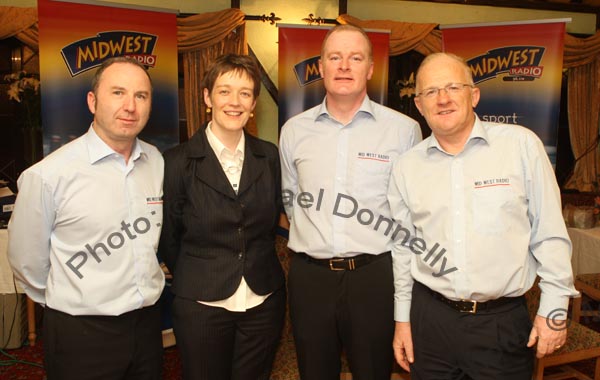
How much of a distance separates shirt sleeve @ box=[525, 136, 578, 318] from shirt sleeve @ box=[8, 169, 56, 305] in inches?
66.8

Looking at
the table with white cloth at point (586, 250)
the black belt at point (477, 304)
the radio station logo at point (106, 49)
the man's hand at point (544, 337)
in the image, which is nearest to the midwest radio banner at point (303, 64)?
the radio station logo at point (106, 49)

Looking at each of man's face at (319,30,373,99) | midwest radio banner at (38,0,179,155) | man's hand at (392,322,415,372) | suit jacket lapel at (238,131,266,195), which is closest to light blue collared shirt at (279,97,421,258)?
man's face at (319,30,373,99)

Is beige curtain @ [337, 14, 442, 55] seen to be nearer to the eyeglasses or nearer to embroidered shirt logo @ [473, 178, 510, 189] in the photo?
the eyeglasses

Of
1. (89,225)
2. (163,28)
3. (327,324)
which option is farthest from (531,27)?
(89,225)

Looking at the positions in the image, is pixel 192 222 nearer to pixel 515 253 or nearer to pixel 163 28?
pixel 515 253

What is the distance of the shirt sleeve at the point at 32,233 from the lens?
1716 mm

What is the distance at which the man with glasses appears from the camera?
1.74 metres

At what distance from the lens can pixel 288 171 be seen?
2.34 m

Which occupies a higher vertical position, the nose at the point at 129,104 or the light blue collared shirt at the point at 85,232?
the nose at the point at 129,104

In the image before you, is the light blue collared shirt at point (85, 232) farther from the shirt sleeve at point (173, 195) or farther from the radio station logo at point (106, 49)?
the radio station logo at point (106, 49)

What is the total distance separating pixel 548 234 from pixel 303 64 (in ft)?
13.1

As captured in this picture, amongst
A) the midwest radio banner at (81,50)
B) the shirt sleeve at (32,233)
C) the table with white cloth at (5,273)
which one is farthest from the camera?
the midwest radio banner at (81,50)

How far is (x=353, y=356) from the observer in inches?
82.4

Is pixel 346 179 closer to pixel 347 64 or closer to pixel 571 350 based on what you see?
pixel 347 64
